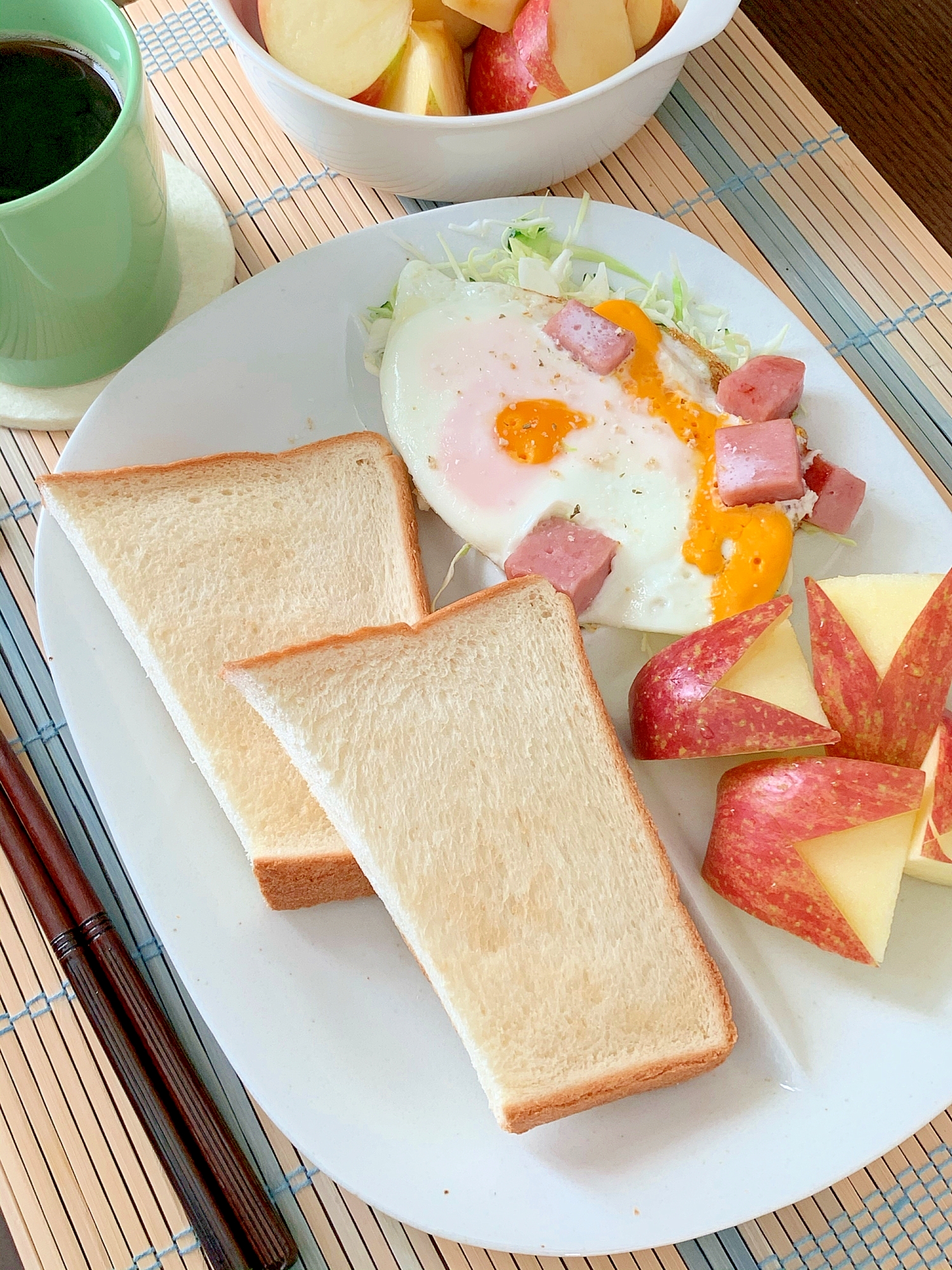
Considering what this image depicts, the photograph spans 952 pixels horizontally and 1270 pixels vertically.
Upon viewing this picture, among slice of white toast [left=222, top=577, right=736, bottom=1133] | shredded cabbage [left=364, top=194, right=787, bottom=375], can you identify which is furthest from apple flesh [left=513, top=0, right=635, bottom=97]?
slice of white toast [left=222, top=577, right=736, bottom=1133]

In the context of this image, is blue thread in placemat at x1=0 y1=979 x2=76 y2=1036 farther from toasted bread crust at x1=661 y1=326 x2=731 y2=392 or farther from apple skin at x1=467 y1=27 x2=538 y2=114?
apple skin at x1=467 y1=27 x2=538 y2=114

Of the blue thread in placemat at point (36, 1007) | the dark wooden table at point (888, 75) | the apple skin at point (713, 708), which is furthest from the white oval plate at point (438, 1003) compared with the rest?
the dark wooden table at point (888, 75)

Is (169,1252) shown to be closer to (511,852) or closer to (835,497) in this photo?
(511,852)

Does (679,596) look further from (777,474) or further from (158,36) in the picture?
(158,36)

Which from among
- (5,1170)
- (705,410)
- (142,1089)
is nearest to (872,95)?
(705,410)

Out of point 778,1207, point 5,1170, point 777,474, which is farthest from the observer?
point 777,474

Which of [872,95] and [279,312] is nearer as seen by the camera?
[279,312]

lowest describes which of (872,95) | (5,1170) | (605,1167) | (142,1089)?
(5,1170)

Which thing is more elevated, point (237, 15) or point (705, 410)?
point (237, 15)
